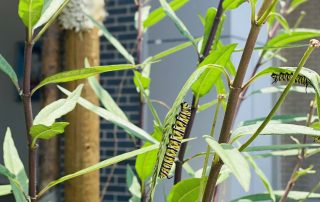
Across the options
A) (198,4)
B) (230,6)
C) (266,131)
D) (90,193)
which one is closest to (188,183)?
(266,131)

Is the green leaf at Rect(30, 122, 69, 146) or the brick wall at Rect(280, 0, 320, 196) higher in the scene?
the green leaf at Rect(30, 122, 69, 146)

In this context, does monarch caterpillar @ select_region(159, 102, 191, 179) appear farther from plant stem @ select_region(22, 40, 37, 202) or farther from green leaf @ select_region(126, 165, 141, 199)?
green leaf @ select_region(126, 165, 141, 199)

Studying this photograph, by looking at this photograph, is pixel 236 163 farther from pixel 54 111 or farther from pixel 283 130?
pixel 54 111

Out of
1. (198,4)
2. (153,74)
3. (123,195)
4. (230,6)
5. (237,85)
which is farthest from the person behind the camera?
(123,195)

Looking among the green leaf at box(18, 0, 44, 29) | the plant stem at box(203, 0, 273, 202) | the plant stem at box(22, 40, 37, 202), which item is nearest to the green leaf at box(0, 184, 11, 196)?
the plant stem at box(22, 40, 37, 202)

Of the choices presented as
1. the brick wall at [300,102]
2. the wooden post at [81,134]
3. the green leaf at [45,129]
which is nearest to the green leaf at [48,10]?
the green leaf at [45,129]

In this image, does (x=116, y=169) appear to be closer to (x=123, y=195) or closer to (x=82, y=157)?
(x=123, y=195)
